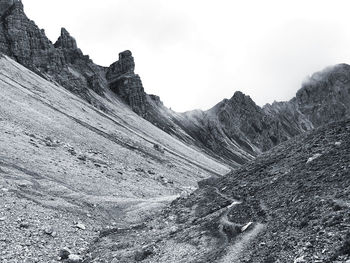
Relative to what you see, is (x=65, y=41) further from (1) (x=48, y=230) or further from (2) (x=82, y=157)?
(1) (x=48, y=230)

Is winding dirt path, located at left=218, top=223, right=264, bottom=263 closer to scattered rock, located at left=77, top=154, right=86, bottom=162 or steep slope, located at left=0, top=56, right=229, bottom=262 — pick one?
steep slope, located at left=0, top=56, right=229, bottom=262

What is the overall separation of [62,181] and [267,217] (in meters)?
22.7

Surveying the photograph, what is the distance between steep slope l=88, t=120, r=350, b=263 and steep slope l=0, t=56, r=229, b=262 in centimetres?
300

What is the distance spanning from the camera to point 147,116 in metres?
164

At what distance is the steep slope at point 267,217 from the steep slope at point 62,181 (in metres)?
3.00

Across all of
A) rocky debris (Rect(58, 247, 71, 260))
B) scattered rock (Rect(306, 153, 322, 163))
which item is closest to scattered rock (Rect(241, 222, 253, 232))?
scattered rock (Rect(306, 153, 322, 163))

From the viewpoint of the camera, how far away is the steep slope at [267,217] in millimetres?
14781

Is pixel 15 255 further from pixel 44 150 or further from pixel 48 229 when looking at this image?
pixel 44 150

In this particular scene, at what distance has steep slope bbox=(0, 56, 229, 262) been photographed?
21.5 m

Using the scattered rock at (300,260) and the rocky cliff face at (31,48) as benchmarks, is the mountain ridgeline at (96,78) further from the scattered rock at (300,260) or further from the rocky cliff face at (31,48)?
the scattered rock at (300,260)

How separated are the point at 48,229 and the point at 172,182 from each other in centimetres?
2983

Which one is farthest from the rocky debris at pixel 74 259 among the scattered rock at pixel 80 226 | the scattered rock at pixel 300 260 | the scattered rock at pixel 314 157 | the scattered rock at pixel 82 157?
the scattered rock at pixel 82 157

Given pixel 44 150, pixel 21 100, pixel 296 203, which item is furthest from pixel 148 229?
pixel 21 100

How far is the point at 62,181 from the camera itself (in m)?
35.5
